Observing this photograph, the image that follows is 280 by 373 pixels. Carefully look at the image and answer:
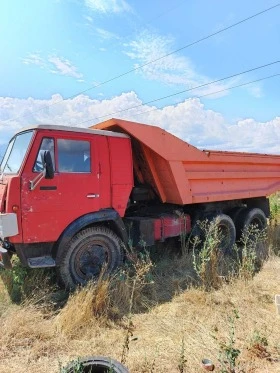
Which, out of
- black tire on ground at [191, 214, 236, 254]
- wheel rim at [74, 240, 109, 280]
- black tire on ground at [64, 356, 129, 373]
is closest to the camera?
black tire on ground at [64, 356, 129, 373]

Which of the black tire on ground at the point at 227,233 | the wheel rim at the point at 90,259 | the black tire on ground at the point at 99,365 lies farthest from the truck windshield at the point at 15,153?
the black tire on ground at the point at 227,233

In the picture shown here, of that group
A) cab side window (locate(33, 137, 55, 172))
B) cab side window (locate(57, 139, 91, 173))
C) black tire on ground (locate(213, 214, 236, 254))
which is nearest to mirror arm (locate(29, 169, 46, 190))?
cab side window (locate(33, 137, 55, 172))

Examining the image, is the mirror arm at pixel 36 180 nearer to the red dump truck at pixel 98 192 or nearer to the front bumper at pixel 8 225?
the red dump truck at pixel 98 192

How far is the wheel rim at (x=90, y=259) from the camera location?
4.82m

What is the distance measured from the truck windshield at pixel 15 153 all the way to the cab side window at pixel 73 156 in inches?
18.4

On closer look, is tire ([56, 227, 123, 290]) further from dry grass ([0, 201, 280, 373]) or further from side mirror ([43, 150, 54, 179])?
side mirror ([43, 150, 54, 179])

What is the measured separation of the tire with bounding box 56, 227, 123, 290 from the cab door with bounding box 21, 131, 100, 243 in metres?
0.28

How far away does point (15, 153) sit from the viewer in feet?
16.1

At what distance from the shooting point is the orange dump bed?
18.0 feet

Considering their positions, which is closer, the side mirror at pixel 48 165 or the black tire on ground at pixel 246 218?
the side mirror at pixel 48 165

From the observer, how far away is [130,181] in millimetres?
5395

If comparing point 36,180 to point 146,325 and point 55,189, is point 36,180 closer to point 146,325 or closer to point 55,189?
point 55,189

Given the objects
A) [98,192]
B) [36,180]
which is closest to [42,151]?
[36,180]

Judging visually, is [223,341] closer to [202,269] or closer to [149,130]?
[202,269]
